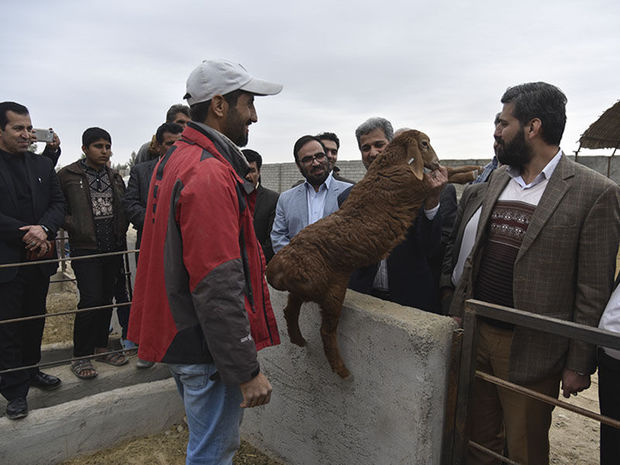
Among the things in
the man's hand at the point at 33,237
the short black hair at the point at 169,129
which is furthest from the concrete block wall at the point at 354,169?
the man's hand at the point at 33,237

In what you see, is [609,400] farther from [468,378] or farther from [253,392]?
[253,392]

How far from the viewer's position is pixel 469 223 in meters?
2.66

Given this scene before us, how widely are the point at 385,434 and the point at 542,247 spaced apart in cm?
128

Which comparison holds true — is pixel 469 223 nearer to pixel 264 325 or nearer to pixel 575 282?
pixel 575 282

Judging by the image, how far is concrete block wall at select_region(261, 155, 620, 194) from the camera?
33.0 feet

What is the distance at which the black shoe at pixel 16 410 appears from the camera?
3141 mm

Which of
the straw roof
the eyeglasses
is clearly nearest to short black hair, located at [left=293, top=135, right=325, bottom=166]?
the eyeglasses

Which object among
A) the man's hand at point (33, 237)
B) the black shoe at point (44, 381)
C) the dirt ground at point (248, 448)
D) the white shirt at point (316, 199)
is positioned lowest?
the dirt ground at point (248, 448)

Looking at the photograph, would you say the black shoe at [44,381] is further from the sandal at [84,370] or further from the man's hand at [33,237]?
the man's hand at [33,237]

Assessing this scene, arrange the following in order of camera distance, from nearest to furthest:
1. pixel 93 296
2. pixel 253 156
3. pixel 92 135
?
1. pixel 93 296
2. pixel 92 135
3. pixel 253 156

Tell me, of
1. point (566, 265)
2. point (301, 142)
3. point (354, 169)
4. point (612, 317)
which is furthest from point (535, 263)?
point (354, 169)

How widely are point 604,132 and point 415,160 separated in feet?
32.4

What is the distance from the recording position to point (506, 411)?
2.22 m

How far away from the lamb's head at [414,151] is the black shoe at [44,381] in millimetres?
3556
